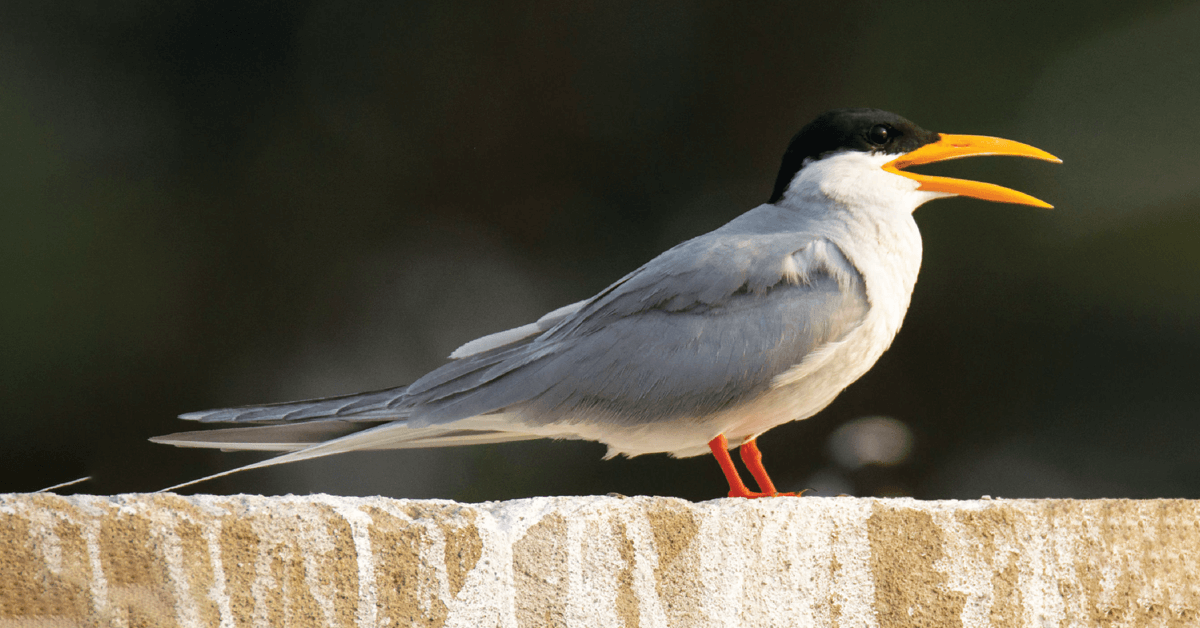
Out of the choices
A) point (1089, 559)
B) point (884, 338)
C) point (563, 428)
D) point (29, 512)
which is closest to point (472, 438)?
point (563, 428)

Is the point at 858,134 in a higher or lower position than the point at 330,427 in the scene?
higher

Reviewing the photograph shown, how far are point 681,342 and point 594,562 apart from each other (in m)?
0.85

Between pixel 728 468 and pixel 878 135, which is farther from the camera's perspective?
pixel 878 135

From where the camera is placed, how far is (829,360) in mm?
2398

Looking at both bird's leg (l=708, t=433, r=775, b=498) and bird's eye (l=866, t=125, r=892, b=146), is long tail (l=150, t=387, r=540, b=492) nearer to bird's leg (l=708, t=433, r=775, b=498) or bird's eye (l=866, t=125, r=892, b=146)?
bird's leg (l=708, t=433, r=775, b=498)

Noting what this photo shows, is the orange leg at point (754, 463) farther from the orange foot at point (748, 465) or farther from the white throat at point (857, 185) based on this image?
the white throat at point (857, 185)

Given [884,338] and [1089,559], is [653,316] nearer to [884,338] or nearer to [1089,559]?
[884,338]

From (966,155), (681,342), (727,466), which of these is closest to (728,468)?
(727,466)

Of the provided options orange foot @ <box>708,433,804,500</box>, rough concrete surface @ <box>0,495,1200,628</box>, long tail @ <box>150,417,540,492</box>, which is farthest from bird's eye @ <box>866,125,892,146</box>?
long tail @ <box>150,417,540,492</box>

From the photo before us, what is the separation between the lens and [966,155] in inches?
110

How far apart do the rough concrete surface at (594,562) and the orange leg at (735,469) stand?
47cm

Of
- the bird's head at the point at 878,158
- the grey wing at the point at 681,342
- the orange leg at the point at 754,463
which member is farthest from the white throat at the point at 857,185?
the orange leg at the point at 754,463

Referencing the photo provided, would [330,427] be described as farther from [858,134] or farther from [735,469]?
[858,134]

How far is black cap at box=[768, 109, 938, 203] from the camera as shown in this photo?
276 cm
